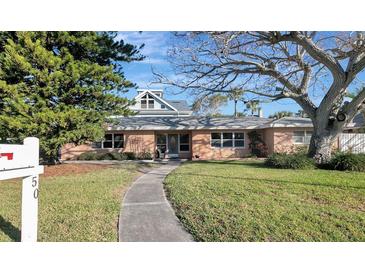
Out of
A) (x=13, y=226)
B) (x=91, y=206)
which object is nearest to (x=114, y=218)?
(x=91, y=206)

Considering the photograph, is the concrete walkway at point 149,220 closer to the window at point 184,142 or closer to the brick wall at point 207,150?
the brick wall at point 207,150

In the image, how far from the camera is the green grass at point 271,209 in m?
4.86

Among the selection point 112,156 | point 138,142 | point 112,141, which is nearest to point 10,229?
point 112,156

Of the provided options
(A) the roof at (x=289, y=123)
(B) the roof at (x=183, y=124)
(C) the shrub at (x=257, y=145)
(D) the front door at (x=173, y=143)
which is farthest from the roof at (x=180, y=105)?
(A) the roof at (x=289, y=123)

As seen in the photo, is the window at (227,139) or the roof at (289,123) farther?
the window at (227,139)

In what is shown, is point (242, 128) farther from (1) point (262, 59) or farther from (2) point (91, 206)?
(2) point (91, 206)

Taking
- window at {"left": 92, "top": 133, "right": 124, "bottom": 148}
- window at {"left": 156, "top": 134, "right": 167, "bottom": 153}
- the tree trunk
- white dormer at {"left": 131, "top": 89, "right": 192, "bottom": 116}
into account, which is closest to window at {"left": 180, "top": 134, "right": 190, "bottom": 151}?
window at {"left": 156, "top": 134, "right": 167, "bottom": 153}

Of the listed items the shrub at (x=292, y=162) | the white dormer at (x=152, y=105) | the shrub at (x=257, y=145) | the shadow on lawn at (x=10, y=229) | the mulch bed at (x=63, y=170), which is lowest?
the shadow on lawn at (x=10, y=229)

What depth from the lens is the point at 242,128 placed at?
22.1 m

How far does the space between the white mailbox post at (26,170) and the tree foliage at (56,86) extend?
25.4 ft

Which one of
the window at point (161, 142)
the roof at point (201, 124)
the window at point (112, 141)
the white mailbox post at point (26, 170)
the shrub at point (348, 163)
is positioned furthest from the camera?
the window at point (161, 142)

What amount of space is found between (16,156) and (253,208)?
469 centimetres

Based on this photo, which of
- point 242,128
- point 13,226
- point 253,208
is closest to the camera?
point 13,226

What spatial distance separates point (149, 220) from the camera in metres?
5.56
